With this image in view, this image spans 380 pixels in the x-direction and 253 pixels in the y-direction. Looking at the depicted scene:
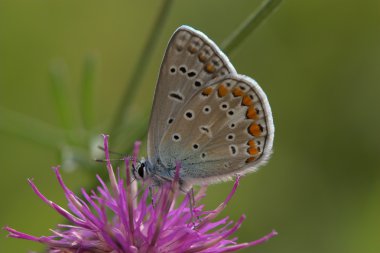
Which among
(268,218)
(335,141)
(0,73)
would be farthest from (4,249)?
(335,141)

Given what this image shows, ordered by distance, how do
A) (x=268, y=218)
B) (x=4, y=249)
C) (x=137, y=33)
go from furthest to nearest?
(x=137, y=33)
(x=268, y=218)
(x=4, y=249)

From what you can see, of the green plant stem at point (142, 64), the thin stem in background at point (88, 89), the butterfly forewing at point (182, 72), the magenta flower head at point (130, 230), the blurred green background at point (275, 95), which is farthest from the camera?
the blurred green background at point (275, 95)

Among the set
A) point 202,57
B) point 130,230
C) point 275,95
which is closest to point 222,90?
point 202,57

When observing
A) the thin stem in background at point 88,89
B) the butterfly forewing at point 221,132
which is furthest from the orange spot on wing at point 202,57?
the thin stem in background at point 88,89

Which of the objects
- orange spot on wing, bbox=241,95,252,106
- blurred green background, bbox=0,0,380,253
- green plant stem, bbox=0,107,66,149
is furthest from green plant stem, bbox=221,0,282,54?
blurred green background, bbox=0,0,380,253

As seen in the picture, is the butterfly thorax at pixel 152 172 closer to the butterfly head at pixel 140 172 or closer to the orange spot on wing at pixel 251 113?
the butterfly head at pixel 140 172

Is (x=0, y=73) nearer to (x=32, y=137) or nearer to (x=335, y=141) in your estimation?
(x=32, y=137)
